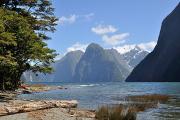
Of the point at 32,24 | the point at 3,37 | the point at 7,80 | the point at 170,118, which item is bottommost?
the point at 170,118

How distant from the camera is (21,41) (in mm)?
42750

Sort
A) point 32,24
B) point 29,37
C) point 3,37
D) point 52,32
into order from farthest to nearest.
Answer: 1. point 52,32
2. point 32,24
3. point 29,37
4. point 3,37

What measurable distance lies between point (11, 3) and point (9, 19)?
969 centimetres

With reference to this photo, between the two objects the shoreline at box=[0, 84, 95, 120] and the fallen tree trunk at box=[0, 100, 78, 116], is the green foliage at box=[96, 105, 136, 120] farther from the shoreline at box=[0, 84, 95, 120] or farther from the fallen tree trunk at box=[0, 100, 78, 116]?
the fallen tree trunk at box=[0, 100, 78, 116]

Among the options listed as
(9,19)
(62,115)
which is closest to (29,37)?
(9,19)

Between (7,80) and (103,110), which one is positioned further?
(7,80)

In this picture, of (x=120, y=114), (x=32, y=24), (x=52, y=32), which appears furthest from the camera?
(x=52, y=32)

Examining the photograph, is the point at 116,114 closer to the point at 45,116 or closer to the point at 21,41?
the point at 45,116

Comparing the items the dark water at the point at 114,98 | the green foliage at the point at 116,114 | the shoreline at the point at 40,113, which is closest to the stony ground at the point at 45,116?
the shoreline at the point at 40,113

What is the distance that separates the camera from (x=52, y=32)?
56.2 metres

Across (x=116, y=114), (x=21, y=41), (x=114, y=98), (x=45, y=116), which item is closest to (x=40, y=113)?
(x=45, y=116)

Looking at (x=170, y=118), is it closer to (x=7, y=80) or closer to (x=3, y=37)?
(x=3, y=37)

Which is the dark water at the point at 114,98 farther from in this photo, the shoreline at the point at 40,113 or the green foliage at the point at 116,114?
the green foliage at the point at 116,114

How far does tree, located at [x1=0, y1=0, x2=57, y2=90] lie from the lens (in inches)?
1504
